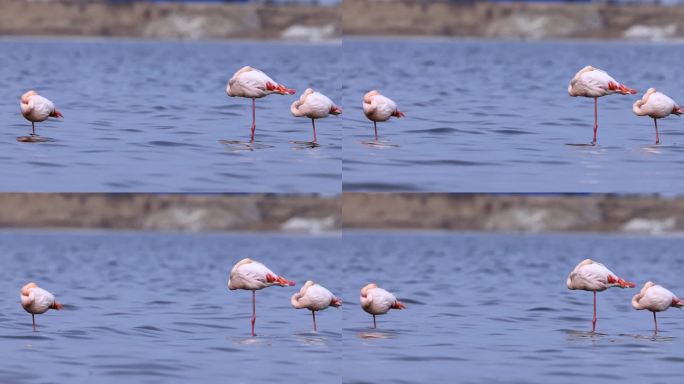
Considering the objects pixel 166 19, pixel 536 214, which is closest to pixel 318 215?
pixel 536 214

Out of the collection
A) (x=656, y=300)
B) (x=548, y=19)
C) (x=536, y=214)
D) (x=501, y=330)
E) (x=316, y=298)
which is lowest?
(x=536, y=214)

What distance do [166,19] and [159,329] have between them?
43572 mm

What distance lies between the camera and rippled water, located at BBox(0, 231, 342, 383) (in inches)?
445

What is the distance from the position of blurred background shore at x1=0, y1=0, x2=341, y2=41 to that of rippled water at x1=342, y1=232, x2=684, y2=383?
80.5ft

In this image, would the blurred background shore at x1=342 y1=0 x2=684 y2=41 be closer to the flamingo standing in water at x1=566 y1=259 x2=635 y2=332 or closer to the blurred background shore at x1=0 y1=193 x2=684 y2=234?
the blurred background shore at x1=0 y1=193 x2=684 y2=234

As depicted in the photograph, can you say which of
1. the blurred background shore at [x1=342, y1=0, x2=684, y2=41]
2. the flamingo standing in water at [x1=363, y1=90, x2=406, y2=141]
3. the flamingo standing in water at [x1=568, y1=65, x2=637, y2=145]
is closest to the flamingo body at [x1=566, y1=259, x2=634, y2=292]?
the flamingo standing in water at [x1=568, y1=65, x2=637, y2=145]

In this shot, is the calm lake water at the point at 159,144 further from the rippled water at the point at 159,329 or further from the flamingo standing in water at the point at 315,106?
the rippled water at the point at 159,329

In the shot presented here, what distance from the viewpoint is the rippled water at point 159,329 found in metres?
11.3

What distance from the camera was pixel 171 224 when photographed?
48.5m

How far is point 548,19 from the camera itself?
59.0 meters

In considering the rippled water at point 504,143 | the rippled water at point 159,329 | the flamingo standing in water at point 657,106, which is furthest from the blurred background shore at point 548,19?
the flamingo standing in water at point 657,106

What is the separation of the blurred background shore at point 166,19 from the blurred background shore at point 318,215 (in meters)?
8.36

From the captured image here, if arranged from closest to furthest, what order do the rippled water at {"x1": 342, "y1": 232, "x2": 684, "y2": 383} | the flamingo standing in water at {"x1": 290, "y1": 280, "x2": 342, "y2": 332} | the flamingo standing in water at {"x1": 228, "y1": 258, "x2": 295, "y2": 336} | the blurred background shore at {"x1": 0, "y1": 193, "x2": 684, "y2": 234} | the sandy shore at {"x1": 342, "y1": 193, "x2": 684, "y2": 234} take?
the rippled water at {"x1": 342, "y1": 232, "x2": 684, "y2": 383} < the flamingo standing in water at {"x1": 290, "y1": 280, "x2": 342, "y2": 332} < the flamingo standing in water at {"x1": 228, "y1": 258, "x2": 295, "y2": 336} < the sandy shore at {"x1": 342, "y1": 193, "x2": 684, "y2": 234} < the blurred background shore at {"x1": 0, "y1": 193, "x2": 684, "y2": 234}

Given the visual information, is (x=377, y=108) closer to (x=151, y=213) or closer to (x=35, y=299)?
(x=35, y=299)
